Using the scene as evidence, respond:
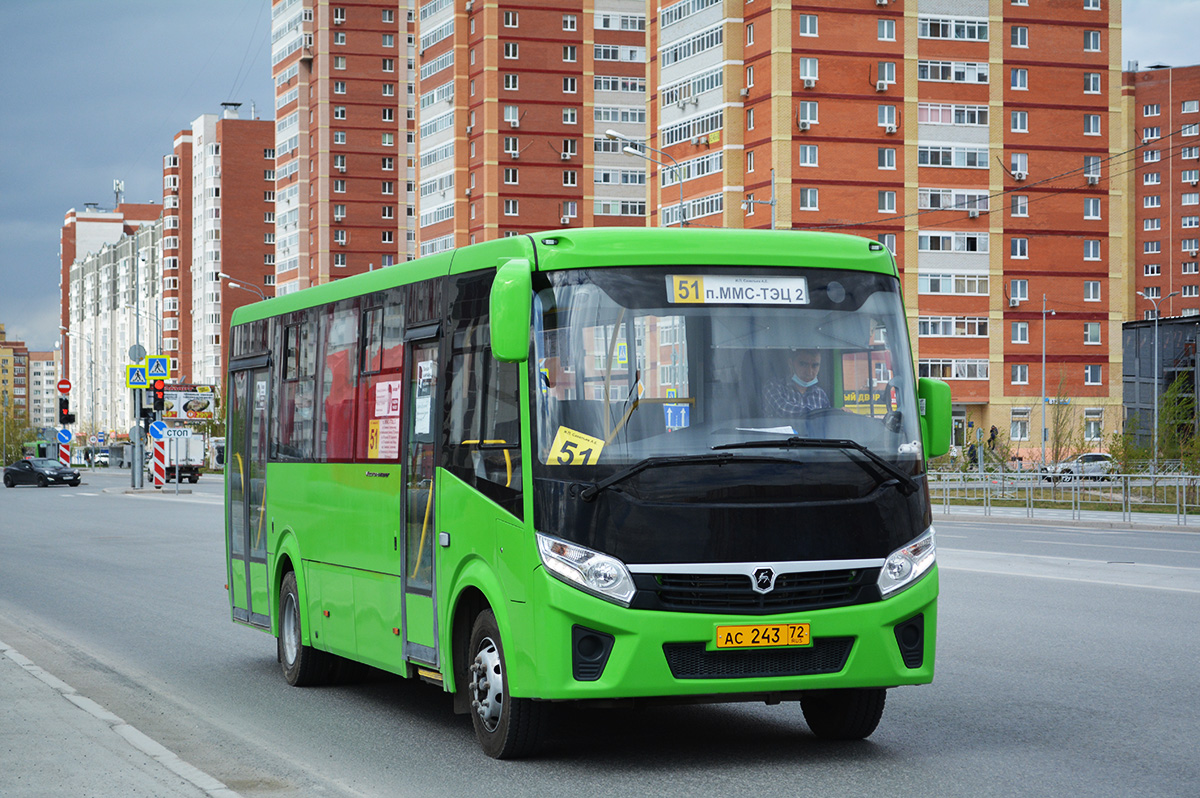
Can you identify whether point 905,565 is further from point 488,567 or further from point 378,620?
point 378,620

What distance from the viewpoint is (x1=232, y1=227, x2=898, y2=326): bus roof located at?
7.68 meters

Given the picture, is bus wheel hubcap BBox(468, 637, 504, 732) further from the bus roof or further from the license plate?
the bus roof

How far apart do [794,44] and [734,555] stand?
77060mm

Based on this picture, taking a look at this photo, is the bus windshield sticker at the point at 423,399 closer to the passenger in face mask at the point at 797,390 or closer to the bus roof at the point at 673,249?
the bus roof at the point at 673,249

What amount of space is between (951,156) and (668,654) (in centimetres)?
8152

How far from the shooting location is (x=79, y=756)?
7.60 m

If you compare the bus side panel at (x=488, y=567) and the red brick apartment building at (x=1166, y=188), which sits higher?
the red brick apartment building at (x=1166, y=188)

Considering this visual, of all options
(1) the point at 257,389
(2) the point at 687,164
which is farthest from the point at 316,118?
(1) the point at 257,389

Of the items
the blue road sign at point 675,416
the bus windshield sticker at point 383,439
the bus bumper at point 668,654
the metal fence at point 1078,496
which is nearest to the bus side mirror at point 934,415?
the bus bumper at point 668,654

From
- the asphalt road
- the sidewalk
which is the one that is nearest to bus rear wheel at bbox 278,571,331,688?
the asphalt road

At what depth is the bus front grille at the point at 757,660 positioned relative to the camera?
23.9 feet

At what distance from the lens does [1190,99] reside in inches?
5438

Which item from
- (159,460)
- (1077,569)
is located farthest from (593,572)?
(159,460)

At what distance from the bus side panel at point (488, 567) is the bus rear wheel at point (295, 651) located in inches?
106
